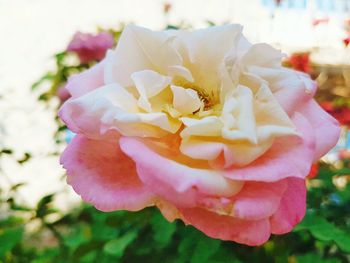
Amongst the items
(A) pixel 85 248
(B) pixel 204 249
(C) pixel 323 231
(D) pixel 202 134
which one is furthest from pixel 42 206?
(D) pixel 202 134

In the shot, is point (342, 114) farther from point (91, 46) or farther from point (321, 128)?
point (321, 128)

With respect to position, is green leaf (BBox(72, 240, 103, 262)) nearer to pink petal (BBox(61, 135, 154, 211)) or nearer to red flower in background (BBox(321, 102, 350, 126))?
A: pink petal (BBox(61, 135, 154, 211))

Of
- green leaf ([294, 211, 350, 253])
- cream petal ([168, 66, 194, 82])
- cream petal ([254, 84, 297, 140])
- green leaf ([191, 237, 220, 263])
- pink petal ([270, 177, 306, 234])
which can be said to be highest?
cream petal ([168, 66, 194, 82])

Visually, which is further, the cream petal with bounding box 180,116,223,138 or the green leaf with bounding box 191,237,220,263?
the green leaf with bounding box 191,237,220,263

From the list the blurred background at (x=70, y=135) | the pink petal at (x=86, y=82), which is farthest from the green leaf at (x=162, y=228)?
the pink petal at (x=86, y=82)

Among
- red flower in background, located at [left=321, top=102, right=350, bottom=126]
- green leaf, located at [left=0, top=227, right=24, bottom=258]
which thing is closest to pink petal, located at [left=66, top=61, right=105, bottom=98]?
green leaf, located at [left=0, top=227, right=24, bottom=258]

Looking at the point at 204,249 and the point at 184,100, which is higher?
the point at 184,100

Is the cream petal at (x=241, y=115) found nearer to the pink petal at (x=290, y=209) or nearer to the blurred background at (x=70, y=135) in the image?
the pink petal at (x=290, y=209)
